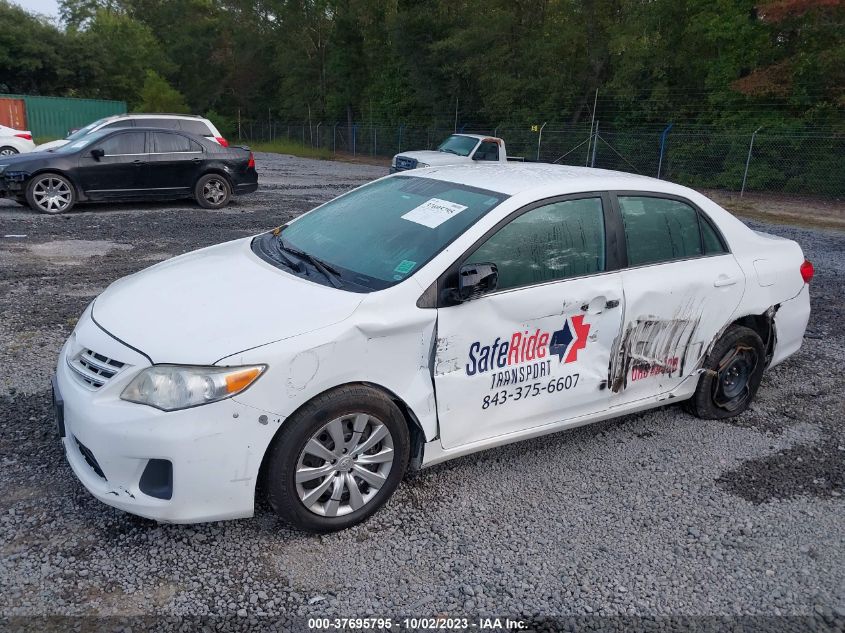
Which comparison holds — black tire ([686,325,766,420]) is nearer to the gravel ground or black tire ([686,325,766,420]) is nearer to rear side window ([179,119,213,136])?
the gravel ground

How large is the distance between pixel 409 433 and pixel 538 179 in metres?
1.68

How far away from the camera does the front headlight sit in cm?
283

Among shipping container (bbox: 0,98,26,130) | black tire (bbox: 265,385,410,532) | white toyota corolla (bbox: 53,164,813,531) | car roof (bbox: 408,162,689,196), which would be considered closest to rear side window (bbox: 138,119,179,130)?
white toyota corolla (bbox: 53,164,813,531)

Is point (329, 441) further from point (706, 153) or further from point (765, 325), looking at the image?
point (706, 153)

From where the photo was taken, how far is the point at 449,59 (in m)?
35.6

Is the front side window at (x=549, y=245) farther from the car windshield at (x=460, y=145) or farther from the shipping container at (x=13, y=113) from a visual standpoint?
the shipping container at (x=13, y=113)

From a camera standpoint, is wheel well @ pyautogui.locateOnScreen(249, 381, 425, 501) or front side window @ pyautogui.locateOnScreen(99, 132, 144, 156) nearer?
wheel well @ pyautogui.locateOnScreen(249, 381, 425, 501)

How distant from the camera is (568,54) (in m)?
29.6

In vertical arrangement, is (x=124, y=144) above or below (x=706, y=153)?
below

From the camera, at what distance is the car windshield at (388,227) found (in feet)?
11.5

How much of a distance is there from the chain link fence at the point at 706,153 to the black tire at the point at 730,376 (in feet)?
53.9

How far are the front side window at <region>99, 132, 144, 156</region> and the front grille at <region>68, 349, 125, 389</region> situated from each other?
31.3ft

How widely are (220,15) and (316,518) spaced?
67.7 meters

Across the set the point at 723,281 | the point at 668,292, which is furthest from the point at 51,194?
the point at 723,281
